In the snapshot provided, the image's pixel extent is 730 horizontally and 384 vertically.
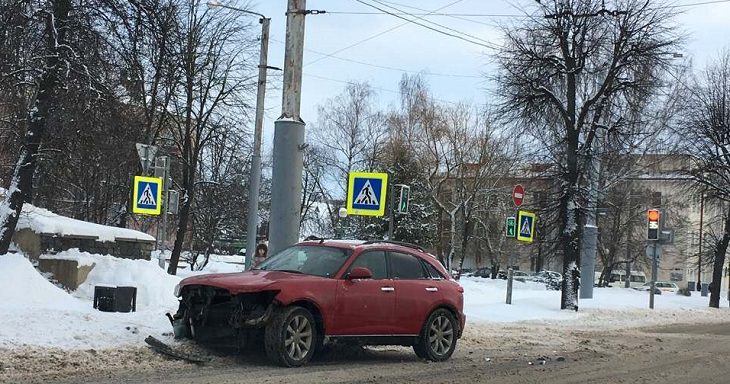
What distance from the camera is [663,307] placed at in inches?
1098

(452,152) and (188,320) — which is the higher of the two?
(452,152)

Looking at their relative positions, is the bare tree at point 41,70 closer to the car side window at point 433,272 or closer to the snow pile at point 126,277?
the snow pile at point 126,277

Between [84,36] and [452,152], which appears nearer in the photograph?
[84,36]

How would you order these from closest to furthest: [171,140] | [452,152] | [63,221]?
[63,221]
[171,140]
[452,152]

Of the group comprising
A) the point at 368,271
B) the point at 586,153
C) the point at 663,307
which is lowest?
the point at 663,307

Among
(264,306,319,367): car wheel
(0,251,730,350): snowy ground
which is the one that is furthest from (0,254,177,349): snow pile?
(264,306,319,367): car wheel

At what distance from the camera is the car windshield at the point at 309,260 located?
9948 mm

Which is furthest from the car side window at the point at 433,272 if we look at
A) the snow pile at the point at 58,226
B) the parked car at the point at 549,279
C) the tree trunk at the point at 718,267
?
the parked car at the point at 549,279

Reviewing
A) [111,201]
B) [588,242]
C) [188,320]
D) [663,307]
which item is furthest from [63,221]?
[663,307]

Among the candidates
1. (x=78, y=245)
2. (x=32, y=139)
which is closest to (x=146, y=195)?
(x=78, y=245)

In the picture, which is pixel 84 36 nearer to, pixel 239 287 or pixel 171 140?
pixel 239 287

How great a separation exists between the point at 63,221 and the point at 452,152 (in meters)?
35.0

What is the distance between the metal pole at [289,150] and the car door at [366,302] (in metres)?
3.09

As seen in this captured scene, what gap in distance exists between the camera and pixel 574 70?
21.4m
